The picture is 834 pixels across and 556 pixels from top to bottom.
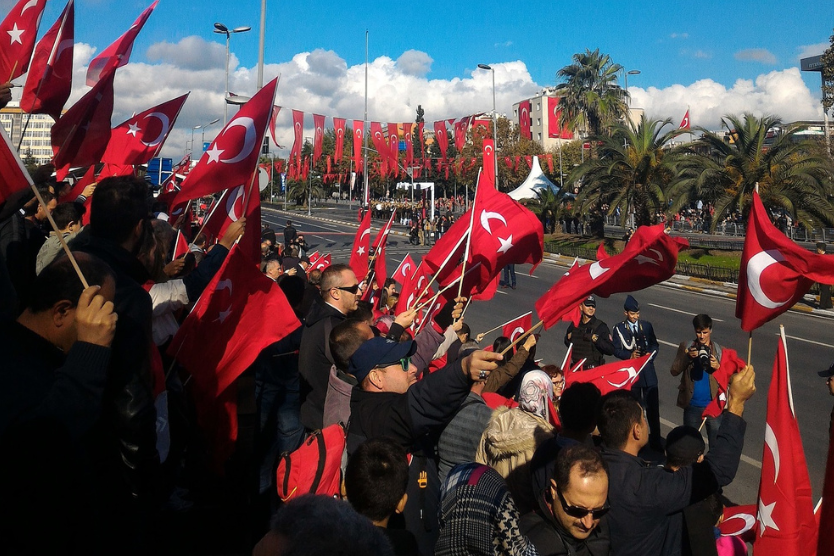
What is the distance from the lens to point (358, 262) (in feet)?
30.0

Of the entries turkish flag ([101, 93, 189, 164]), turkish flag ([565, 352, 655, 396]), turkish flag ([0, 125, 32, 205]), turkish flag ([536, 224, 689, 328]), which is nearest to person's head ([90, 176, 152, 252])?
turkish flag ([0, 125, 32, 205])

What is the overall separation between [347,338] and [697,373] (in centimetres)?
409

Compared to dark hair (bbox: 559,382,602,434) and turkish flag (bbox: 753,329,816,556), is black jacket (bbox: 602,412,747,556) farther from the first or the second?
dark hair (bbox: 559,382,602,434)

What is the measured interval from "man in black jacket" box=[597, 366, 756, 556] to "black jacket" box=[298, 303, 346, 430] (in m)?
2.14

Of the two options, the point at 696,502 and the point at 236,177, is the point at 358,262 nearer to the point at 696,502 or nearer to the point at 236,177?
the point at 236,177

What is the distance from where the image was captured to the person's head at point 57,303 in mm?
2463

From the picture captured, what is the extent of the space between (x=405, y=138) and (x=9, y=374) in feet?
120

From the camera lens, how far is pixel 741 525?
3.73m

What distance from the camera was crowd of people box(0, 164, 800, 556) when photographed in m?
2.13

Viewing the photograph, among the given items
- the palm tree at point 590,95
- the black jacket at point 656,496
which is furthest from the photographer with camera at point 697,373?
the palm tree at point 590,95

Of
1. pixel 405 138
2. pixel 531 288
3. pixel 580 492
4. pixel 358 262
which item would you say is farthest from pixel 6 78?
pixel 405 138

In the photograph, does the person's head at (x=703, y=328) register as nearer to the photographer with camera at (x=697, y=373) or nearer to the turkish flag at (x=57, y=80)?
the photographer with camera at (x=697, y=373)

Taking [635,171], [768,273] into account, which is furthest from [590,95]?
[768,273]

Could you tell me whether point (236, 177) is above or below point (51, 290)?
above
